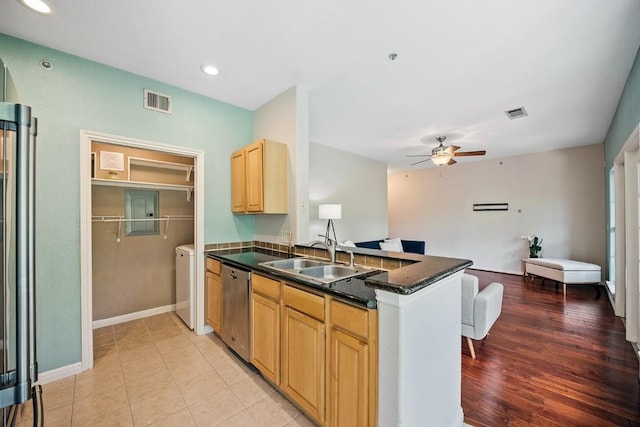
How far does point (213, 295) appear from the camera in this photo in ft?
9.16

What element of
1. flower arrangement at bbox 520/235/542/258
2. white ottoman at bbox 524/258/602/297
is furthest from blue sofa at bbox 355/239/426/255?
white ottoman at bbox 524/258/602/297

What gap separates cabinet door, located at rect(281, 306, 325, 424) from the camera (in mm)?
1523

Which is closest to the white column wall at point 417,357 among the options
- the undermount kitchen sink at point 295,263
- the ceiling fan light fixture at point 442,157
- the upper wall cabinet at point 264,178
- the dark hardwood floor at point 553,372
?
the dark hardwood floor at point 553,372

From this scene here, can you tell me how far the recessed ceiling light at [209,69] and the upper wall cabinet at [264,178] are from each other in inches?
29.8

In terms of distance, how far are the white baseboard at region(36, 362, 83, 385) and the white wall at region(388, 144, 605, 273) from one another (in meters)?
7.24

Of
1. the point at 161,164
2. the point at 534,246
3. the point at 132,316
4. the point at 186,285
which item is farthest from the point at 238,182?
the point at 534,246

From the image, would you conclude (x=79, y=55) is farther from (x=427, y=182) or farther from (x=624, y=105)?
(x=427, y=182)

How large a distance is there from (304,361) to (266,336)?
471 mm

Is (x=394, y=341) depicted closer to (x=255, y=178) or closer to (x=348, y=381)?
(x=348, y=381)

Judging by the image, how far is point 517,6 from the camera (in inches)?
Answer: 68.1

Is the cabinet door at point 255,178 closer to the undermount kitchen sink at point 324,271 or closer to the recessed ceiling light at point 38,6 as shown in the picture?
the undermount kitchen sink at point 324,271

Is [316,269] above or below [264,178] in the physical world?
below

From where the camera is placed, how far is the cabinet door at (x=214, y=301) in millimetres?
2672

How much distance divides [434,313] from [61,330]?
2992 millimetres
